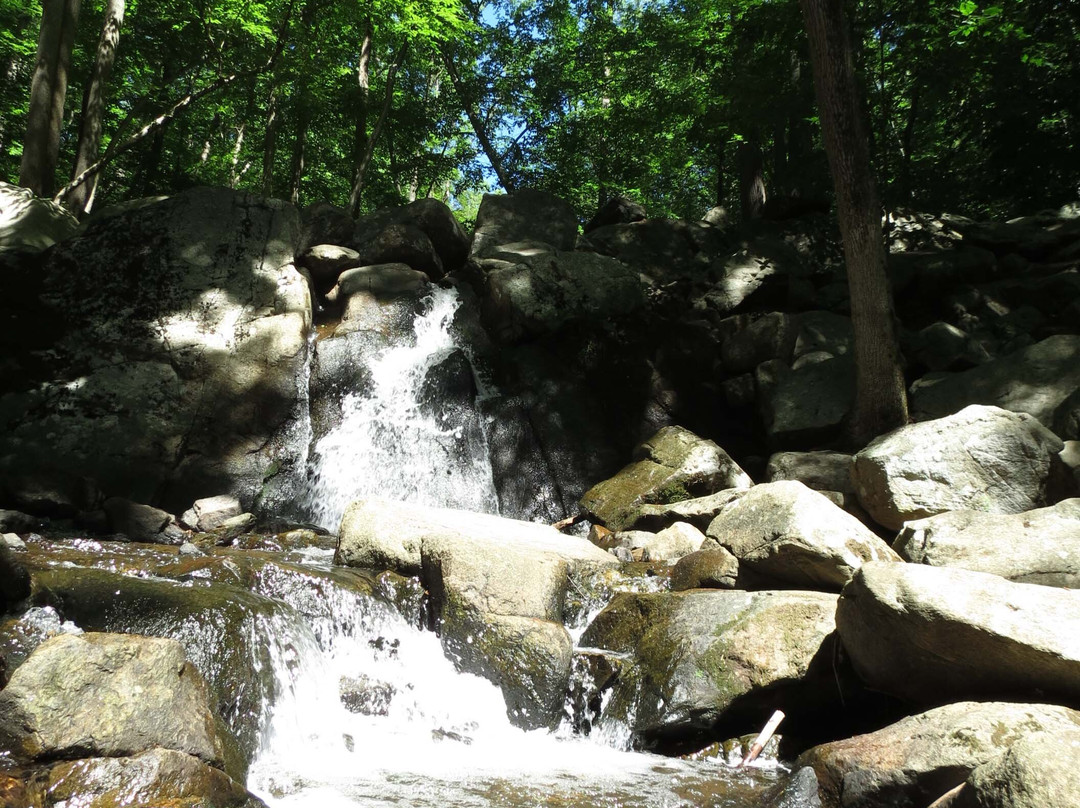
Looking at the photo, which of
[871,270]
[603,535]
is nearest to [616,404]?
[603,535]

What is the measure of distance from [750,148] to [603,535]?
33.2 feet

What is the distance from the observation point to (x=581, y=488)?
10.3 metres

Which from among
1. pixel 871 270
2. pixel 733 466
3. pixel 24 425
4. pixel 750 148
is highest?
pixel 750 148

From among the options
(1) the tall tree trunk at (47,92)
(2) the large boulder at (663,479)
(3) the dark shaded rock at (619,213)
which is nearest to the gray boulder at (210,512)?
(2) the large boulder at (663,479)

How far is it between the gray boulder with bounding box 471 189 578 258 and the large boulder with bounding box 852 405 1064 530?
814cm

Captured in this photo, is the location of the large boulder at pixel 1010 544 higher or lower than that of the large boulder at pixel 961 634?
higher

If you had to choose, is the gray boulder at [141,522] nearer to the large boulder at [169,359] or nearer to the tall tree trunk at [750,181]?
the large boulder at [169,359]

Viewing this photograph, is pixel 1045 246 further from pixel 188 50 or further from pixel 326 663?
pixel 188 50

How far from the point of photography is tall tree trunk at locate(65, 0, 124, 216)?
11875 millimetres

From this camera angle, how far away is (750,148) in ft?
51.4

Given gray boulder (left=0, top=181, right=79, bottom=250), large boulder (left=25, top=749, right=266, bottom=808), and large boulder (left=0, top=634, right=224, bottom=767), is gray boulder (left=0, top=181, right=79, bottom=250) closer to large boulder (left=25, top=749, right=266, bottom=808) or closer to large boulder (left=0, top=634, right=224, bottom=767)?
large boulder (left=0, top=634, right=224, bottom=767)

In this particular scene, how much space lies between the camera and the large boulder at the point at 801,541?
18.3ft

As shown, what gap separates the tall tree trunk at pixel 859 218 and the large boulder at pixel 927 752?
5.50 meters

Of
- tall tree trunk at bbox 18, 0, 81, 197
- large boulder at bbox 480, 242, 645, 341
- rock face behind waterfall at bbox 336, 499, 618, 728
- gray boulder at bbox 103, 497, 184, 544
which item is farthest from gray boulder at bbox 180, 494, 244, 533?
tall tree trunk at bbox 18, 0, 81, 197
